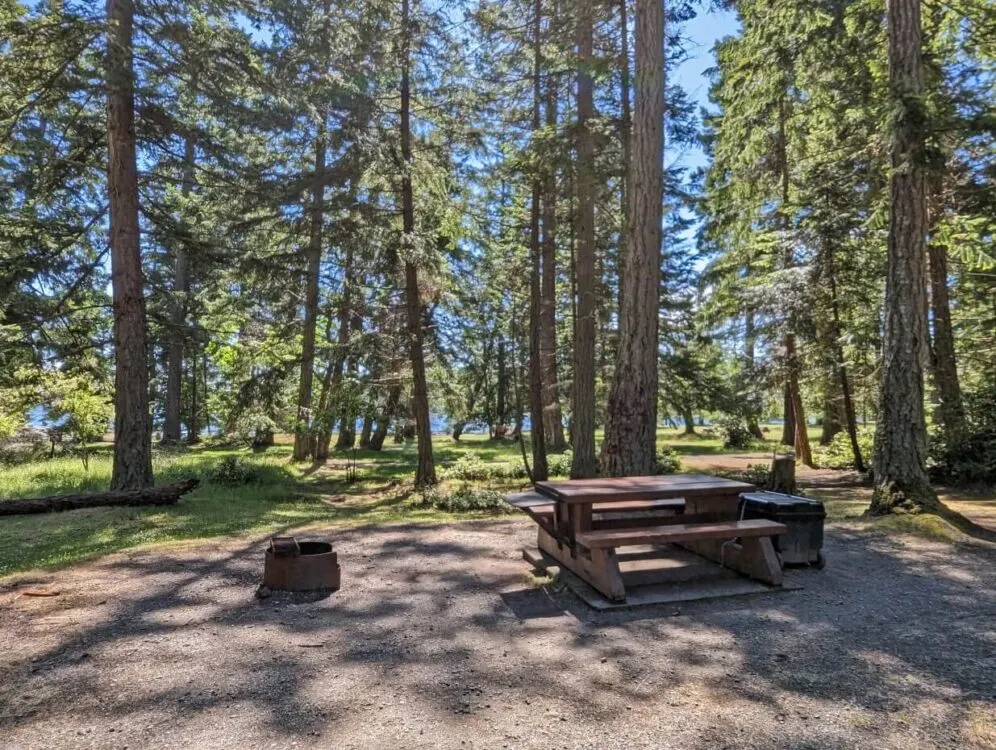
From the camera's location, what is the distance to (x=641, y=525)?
5301 millimetres

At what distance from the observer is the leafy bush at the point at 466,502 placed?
10.1 meters

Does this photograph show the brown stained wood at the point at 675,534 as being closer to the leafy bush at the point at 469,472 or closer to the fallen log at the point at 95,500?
the fallen log at the point at 95,500

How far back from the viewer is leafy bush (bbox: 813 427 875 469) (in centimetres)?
1498

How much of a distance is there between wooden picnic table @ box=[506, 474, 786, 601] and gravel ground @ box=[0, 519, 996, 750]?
0.36m

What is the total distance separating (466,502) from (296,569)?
581 centimetres

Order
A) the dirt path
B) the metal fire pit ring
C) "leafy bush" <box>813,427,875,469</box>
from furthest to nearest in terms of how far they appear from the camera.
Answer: "leafy bush" <box>813,427,875,469</box> → the dirt path → the metal fire pit ring

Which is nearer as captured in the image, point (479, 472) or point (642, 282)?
point (642, 282)

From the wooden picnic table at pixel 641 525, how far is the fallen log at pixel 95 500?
19.5ft

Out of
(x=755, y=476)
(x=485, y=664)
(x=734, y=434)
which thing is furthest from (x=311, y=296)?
(x=734, y=434)

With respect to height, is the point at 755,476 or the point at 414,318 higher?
the point at 414,318

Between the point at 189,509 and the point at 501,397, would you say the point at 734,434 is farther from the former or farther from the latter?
the point at 189,509

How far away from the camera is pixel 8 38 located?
8250 mm

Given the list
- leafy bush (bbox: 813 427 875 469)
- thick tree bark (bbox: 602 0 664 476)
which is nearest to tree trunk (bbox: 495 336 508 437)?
leafy bush (bbox: 813 427 875 469)

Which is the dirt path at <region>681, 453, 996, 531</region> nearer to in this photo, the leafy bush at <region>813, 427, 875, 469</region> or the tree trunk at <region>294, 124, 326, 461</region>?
the leafy bush at <region>813, 427, 875, 469</region>
